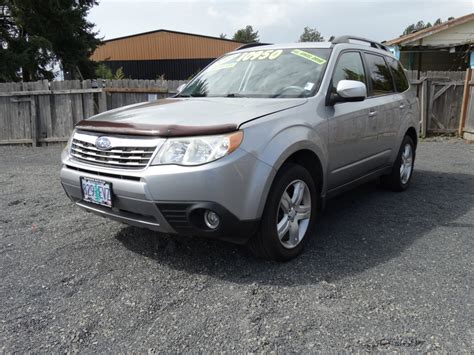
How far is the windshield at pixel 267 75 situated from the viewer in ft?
12.4

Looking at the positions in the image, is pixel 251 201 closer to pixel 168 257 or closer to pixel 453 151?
pixel 168 257

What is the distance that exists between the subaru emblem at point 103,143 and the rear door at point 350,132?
6.01 feet

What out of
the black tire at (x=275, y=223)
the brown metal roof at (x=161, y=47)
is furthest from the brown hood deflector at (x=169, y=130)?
the brown metal roof at (x=161, y=47)

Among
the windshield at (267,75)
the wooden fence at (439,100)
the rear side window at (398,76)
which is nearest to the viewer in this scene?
the windshield at (267,75)

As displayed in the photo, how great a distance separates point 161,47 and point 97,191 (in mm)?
34251

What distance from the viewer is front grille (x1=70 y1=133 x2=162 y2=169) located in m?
2.85

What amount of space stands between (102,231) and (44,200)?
1.59m

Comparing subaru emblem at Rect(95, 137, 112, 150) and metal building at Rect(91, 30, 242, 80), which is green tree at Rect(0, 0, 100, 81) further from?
metal building at Rect(91, 30, 242, 80)

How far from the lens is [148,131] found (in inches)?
112

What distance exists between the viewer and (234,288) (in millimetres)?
2951

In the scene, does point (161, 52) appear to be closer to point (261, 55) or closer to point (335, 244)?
point (261, 55)

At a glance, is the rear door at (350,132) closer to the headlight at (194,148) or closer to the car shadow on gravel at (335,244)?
the car shadow on gravel at (335,244)

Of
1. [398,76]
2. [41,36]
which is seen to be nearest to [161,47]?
[41,36]

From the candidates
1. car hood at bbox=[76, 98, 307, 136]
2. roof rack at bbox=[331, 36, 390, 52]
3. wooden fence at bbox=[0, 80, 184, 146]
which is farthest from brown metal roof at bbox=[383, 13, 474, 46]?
car hood at bbox=[76, 98, 307, 136]
